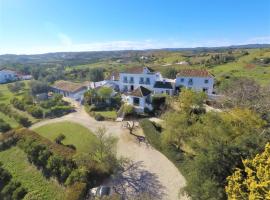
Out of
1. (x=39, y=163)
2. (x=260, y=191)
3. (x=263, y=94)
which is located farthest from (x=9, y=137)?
(x=263, y=94)

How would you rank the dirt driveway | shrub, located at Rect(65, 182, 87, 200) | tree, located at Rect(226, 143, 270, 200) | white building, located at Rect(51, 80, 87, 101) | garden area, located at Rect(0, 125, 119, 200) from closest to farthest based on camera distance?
tree, located at Rect(226, 143, 270, 200)
shrub, located at Rect(65, 182, 87, 200)
the dirt driveway
garden area, located at Rect(0, 125, 119, 200)
white building, located at Rect(51, 80, 87, 101)

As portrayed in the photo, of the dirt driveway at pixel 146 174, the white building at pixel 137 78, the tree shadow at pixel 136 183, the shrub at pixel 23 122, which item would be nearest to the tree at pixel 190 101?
the dirt driveway at pixel 146 174

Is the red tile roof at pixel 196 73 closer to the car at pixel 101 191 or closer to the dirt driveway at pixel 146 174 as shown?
the dirt driveway at pixel 146 174

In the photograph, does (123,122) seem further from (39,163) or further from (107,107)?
(39,163)

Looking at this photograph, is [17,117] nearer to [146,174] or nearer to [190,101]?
[146,174]

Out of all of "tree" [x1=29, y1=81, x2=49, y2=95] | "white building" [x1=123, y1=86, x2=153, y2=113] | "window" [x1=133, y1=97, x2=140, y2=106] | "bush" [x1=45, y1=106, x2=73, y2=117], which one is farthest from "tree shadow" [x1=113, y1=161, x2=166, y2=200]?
"tree" [x1=29, y1=81, x2=49, y2=95]

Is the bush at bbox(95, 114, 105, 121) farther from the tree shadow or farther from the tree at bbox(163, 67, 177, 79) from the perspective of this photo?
the tree at bbox(163, 67, 177, 79)
